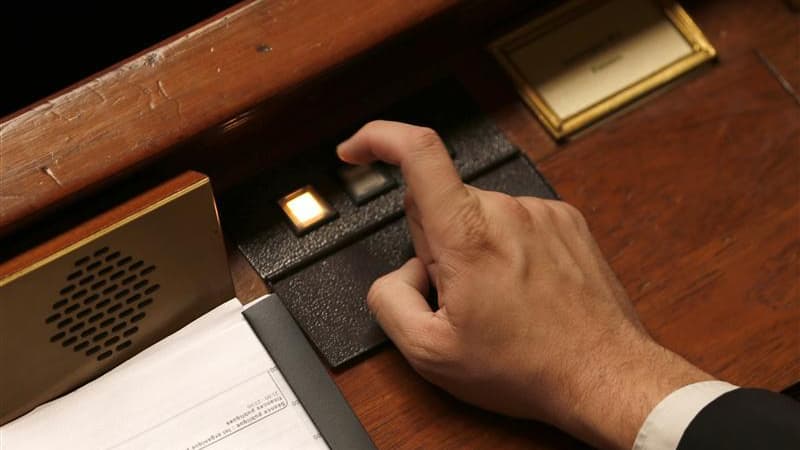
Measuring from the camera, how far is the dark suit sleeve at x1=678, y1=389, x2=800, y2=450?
2.86ft

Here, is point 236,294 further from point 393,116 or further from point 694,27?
point 694,27

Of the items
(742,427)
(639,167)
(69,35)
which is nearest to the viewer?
(742,427)

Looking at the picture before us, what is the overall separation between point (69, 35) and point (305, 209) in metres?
0.48

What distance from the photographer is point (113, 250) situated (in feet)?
2.94

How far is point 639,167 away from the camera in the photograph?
43.2 inches

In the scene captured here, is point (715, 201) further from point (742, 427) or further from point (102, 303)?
point (102, 303)

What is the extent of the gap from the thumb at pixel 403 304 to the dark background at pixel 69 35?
0.56 meters

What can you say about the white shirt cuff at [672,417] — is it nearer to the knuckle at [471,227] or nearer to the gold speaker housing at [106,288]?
the knuckle at [471,227]

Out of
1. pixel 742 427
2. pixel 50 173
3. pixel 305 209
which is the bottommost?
pixel 742 427

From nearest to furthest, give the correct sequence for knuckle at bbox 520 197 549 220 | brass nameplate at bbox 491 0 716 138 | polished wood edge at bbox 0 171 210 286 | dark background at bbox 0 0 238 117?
polished wood edge at bbox 0 171 210 286, knuckle at bbox 520 197 549 220, brass nameplate at bbox 491 0 716 138, dark background at bbox 0 0 238 117

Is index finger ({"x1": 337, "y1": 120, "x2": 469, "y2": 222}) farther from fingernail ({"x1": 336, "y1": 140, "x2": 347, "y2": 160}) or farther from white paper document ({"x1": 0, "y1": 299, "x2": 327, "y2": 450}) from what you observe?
white paper document ({"x1": 0, "y1": 299, "x2": 327, "y2": 450})

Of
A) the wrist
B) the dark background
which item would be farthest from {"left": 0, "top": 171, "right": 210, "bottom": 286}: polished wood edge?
the dark background

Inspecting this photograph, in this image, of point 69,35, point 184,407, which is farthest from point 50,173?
point 69,35

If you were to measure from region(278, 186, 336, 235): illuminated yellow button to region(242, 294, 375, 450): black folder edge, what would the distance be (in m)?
0.08
